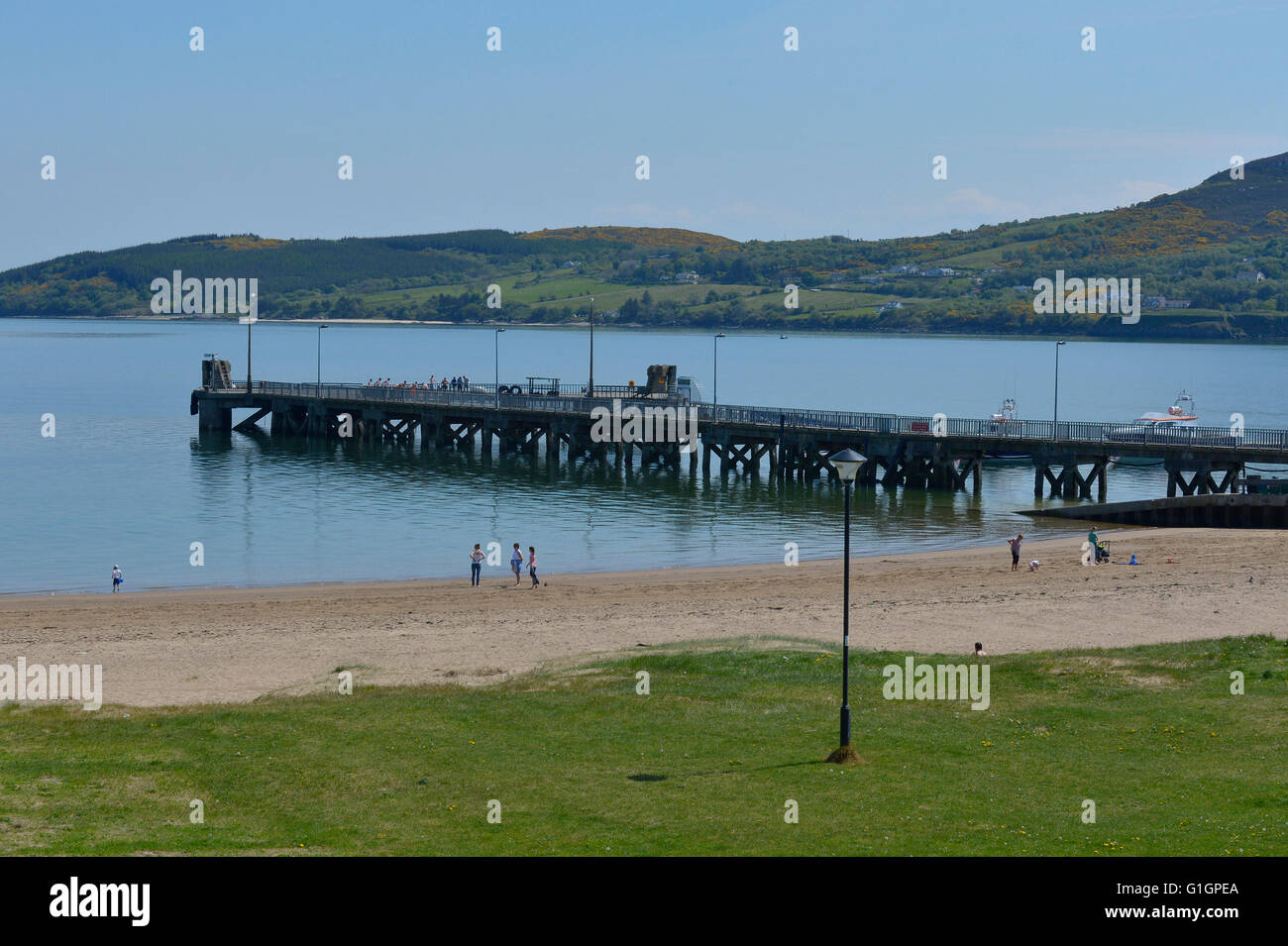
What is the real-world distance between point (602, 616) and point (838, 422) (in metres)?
37.6

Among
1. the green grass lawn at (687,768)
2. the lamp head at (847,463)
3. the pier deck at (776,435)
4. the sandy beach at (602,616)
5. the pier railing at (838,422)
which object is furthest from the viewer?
the pier deck at (776,435)

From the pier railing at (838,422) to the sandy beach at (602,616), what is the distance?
1369 centimetres

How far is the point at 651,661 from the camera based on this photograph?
27.7m

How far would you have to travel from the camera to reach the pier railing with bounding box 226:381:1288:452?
60.5m

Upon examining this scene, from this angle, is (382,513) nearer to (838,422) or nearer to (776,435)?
(776,435)

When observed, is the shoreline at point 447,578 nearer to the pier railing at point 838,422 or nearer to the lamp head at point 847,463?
the pier railing at point 838,422

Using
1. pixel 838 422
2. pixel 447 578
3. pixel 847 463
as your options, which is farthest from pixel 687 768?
pixel 838 422

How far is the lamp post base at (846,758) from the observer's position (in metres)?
19.4

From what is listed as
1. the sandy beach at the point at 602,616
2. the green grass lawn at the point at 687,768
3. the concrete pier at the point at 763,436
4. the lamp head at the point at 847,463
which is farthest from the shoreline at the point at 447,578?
the lamp head at the point at 847,463

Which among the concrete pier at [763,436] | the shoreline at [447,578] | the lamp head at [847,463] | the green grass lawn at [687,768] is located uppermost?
the lamp head at [847,463]

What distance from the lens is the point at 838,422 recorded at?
71750 mm

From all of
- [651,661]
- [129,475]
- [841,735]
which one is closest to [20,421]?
[129,475]

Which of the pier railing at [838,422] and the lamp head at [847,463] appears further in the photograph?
the pier railing at [838,422]
